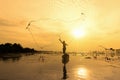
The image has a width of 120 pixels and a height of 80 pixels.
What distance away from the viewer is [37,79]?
45.3 meters

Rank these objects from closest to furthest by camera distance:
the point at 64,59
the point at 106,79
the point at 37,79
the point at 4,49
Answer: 1. the point at 64,59
2. the point at 37,79
3. the point at 106,79
4. the point at 4,49

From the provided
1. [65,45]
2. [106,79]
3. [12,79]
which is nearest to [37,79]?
[12,79]

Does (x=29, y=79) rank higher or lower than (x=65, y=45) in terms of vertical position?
lower

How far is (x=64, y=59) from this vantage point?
126ft

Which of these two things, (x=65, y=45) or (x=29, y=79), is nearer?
(x=65, y=45)

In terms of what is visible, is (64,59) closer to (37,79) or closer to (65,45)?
(65,45)

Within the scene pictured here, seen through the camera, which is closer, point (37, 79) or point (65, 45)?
point (65, 45)

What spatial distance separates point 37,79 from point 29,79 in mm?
1501

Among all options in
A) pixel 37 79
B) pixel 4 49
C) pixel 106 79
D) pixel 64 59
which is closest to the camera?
pixel 64 59

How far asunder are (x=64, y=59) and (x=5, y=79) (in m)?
14.1

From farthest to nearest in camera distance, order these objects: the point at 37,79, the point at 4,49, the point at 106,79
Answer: the point at 4,49 < the point at 106,79 < the point at 37,79

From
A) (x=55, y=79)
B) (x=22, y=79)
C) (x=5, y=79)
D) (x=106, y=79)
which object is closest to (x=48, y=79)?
(x=55, y=79)

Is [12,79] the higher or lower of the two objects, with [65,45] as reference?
lower

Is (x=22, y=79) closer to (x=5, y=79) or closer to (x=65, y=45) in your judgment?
(x=5, y=79)
